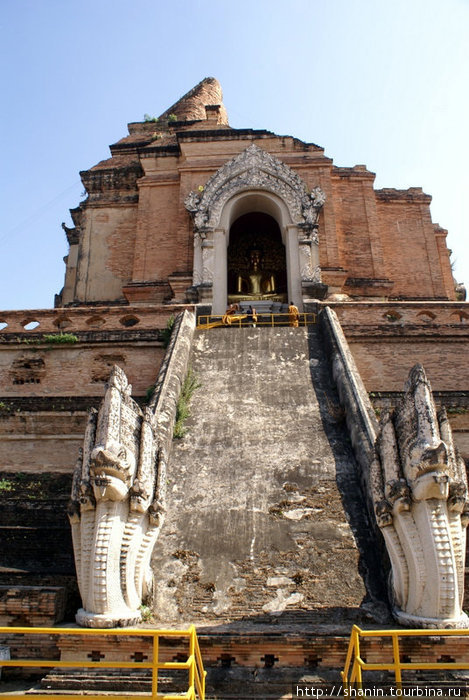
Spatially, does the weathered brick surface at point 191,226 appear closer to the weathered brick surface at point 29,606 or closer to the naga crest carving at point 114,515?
the naga crest carving at point 114,515

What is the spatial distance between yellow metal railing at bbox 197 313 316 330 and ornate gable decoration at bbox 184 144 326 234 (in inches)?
123

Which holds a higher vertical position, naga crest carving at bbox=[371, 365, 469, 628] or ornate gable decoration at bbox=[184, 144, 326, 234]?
ornate gable decoration at bbox=[184, 144, 326, 234]


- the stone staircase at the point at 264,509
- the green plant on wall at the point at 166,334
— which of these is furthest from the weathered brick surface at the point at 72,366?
the stone staircase at the point at 264,509

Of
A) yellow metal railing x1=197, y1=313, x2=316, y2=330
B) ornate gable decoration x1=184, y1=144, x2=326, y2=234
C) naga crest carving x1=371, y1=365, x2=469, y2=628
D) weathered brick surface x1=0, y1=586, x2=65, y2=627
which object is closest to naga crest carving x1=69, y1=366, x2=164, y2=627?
weathered brick surface x1=0, y1=586, x2=65, y2=627

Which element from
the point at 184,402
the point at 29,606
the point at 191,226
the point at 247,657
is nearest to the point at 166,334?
the point at 184,402

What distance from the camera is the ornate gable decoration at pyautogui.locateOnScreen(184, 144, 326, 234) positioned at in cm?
1719

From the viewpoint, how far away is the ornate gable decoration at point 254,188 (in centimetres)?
1719

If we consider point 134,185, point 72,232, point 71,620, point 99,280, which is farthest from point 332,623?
point 72,232

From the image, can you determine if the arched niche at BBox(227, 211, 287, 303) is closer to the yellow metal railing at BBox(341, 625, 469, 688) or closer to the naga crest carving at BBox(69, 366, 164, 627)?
the naga crest carving at BBox(69, 366, 164, 627)

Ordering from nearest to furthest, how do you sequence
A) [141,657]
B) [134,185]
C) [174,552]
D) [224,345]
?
Result: [141,657] → [174,552] → [224,345] → [134,185]

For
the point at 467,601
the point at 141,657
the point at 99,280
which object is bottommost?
the point at 141,657

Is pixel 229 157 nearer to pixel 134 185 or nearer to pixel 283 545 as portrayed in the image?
pixel 134 185

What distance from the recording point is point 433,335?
1262cm

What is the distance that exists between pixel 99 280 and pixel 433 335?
10.9 metres
